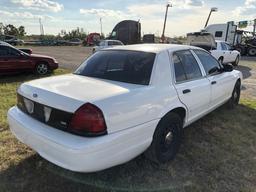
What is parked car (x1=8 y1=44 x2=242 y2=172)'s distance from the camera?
8.40 feet

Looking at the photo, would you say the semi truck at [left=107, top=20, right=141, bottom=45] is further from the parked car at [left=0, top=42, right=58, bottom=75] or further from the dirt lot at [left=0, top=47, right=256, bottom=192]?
the dirt lot at [left=0, top=47, right=256, bottom=192]

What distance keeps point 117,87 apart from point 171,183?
1305mm

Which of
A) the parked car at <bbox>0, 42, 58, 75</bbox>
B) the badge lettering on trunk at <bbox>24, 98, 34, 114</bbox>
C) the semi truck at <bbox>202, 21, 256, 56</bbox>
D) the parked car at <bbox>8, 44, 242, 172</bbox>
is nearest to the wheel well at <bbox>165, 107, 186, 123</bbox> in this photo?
the parked car at <bbox>8, 44, 242, 172</bbox>

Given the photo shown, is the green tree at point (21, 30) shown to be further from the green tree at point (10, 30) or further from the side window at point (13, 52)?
the side window at point (13, 52)

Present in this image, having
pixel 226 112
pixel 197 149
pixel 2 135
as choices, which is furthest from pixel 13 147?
pixel 226 112

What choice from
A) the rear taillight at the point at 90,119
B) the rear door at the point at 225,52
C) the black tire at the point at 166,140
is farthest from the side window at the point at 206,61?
the rear door at the point at 225,52

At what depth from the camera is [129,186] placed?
9.97 feet

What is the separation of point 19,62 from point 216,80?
7.63 m

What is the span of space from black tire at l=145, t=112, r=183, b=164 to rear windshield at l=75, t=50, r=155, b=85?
60 cm

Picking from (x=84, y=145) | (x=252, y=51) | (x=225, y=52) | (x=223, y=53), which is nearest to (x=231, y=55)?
(x=225, y=52)

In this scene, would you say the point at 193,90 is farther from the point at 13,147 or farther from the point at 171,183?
the point at 13,147

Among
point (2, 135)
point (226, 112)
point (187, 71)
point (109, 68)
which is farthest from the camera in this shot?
point (226, 112)

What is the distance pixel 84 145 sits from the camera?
8.15ft

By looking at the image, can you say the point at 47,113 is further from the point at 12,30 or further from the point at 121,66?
the point at 12,30
